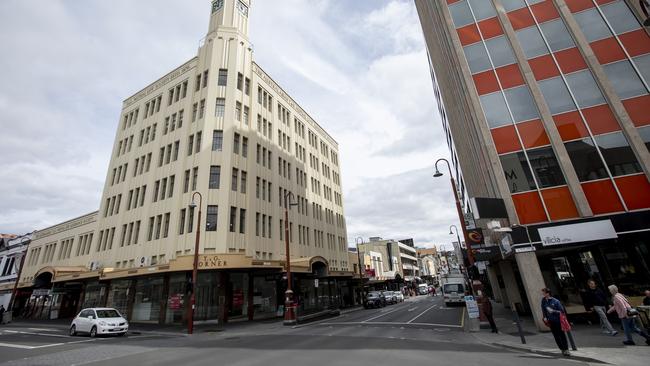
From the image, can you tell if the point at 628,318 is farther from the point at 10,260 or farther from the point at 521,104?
the point at 10,260

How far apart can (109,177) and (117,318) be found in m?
24.4

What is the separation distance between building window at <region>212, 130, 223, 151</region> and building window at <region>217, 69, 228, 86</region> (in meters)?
5.68

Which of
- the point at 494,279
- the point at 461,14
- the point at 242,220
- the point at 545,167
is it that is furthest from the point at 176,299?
the point at 494,279

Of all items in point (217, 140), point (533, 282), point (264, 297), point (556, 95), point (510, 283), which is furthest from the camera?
point (217, 140)

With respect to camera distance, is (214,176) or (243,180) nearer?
(214,176)

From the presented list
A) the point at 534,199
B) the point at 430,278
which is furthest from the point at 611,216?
the point at 430,278

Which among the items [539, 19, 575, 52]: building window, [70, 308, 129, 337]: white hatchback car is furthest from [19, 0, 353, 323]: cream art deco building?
[539, 19, 575, 52]: building window

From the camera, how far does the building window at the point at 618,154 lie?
15.2m

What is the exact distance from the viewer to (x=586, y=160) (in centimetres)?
1583

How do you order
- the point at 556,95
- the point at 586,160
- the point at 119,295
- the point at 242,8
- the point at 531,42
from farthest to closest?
the point at 242,8 < the point at 119,295 < the point at 531,42 < the point at 556,95 < the point at 586,160

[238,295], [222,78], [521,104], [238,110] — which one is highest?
[222,78]

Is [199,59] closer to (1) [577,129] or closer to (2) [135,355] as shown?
(2) [135,355]

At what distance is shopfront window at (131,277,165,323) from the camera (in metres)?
27.7

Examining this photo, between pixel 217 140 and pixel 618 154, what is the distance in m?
29.1
